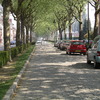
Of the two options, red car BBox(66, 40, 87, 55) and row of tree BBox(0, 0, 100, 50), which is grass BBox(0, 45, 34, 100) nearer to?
row of tree BBox(0, 0, 100, 50)

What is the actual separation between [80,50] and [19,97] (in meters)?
19.7

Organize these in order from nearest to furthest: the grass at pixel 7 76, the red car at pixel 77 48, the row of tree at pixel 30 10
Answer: the grass at pixel 7 76
the row of tree at pixel 30 10
the red car at pixel 77 48

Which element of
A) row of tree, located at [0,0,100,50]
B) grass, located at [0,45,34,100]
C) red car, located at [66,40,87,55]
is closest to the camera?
grass, located at [0,45,34,100]

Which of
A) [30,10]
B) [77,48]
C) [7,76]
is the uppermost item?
[30,10]

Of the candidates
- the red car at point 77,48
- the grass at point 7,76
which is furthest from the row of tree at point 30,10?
the red car at point 77,48

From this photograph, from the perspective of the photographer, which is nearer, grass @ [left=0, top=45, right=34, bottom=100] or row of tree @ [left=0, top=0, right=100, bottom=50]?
grass @ [left=0, top=45, right=34, bottom=100]

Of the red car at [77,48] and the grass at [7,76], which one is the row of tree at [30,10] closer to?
the grass at [7,76]

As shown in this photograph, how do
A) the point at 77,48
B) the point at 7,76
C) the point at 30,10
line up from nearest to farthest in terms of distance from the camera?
1. the point at 7,76
2. the point at 77,48
3. the point at 30,10

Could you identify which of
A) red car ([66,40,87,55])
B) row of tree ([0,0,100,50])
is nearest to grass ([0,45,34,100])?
row of tree ([0,0,100,50])

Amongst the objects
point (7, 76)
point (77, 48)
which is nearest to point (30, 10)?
point (77, 48)

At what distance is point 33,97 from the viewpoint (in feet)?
23.5

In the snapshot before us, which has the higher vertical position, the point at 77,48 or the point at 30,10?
the point at 30,10

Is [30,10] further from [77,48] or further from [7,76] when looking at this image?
[7,76]

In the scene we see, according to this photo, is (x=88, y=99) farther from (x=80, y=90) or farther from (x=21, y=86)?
(x=21, y=86)
